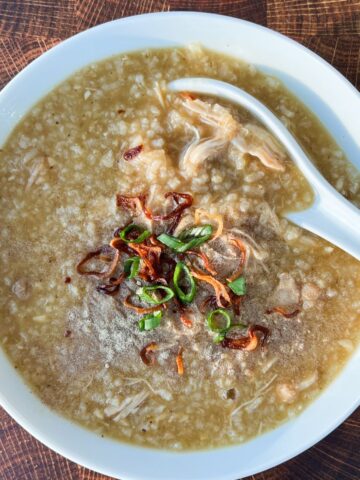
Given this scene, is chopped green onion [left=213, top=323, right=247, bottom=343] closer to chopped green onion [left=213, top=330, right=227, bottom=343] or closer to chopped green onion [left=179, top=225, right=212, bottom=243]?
chopped green onion [left=213, top=330, right=227, bottom=343]

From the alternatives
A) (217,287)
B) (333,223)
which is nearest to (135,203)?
(217,287)

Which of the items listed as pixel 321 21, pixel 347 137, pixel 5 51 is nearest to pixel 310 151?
pixel 347 137

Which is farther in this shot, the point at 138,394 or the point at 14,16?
the point at 14,16

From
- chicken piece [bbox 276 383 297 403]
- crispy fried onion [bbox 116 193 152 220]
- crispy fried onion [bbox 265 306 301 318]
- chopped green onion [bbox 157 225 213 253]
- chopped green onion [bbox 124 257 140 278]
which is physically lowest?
chicken piece [bbox 276 383 297 403]

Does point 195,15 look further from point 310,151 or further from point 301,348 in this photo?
point 301,348

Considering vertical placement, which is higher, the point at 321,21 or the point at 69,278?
the point at 321,21

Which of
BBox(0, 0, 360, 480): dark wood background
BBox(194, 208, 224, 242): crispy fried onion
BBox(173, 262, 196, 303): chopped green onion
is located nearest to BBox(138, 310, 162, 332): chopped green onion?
BBox(173, 262, 196, 303): chopped green onion

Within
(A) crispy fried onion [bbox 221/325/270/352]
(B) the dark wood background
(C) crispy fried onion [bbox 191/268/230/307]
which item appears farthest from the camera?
(B) the dark wood background

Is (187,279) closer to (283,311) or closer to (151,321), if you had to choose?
(151,321)
